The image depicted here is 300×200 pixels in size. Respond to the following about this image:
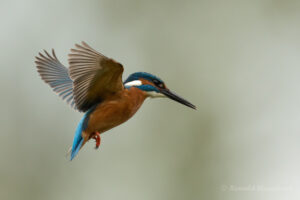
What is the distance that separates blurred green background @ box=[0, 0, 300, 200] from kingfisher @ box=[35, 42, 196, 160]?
3.37m

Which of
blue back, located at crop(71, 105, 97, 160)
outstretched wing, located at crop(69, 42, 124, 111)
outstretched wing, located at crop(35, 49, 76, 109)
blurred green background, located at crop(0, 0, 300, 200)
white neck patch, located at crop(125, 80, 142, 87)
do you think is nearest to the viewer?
outstretched wing, located at crop(69, 42, 124, 111)

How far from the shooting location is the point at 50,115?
339 inches

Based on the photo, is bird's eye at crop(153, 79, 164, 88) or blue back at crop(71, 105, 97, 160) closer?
blue back at crop(71, 105, 97, 160)

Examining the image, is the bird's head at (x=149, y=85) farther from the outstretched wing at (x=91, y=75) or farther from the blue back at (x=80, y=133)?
the blue back at (x=80, y=133)

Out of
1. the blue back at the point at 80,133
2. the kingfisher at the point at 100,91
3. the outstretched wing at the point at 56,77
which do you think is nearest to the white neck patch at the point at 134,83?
the kingfisher at the point at 100,91

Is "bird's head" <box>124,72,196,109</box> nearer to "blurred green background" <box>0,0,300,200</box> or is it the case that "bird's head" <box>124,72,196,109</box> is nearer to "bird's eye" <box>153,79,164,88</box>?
"bird's eye" <box>153,79,164,88</box>

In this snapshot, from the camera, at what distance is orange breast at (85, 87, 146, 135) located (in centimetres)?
427

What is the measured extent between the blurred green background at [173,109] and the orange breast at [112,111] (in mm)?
3538

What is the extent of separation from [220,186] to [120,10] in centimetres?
342

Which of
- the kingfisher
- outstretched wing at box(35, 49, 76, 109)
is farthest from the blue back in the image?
outstretched wing at box(35, 49, 76, 109)

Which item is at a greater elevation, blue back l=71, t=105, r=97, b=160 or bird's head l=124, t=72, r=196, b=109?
bird's head l=124, t=72, r=196, b=109

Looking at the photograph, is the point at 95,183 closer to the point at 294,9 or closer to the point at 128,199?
the point at 128,199

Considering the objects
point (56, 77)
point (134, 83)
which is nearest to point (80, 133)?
point (134, 83)

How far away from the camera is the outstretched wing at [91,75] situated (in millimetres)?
3980
